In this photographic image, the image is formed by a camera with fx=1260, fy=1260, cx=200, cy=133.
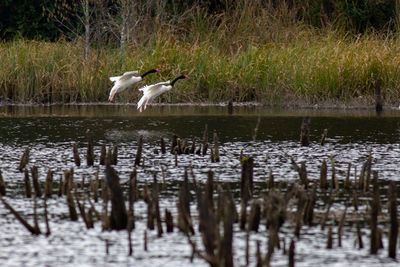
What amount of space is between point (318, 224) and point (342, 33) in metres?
24.4

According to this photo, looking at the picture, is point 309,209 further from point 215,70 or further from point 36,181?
point 215,70

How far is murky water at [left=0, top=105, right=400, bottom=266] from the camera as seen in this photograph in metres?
12.3

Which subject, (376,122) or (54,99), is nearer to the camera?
(376,122)

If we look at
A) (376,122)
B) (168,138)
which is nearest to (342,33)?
(376,122)

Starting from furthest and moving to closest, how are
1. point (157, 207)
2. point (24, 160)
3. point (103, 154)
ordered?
point (103, 154) < point (24, 160) < point (157, 207)

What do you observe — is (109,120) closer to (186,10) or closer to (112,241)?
(186,10)

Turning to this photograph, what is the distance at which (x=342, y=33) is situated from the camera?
37406mm

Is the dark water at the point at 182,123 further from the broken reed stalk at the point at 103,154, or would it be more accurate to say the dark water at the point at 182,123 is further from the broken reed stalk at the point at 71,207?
the broken reed stalk at the point at 71,207

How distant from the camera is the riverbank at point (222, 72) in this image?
104ft

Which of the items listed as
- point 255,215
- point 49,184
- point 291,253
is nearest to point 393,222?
point 291,253

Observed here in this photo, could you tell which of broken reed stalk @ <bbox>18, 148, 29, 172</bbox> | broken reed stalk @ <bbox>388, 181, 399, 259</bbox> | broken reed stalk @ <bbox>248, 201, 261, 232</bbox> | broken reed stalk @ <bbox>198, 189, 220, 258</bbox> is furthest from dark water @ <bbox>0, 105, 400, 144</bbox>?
broken reed stalk @ <bbox>198, 189, 220, 258</bbox>

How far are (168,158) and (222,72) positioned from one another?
12347 millimetres

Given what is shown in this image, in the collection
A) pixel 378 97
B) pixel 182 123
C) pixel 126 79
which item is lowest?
pixel 182 123

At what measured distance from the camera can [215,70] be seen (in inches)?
1275
